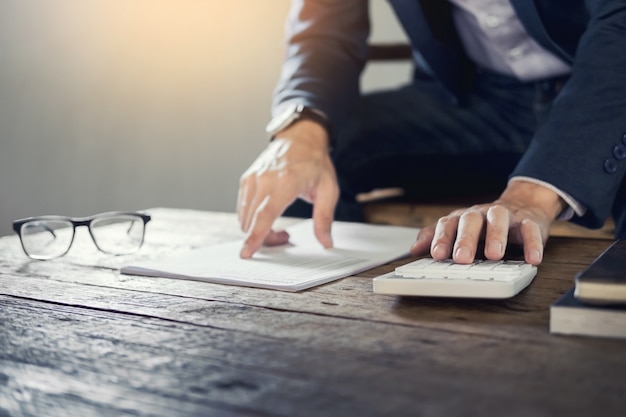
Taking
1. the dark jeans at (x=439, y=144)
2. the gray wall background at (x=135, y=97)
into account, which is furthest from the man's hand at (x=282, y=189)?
the gray wall background at (x=135, y=97)

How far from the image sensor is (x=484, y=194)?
182cm

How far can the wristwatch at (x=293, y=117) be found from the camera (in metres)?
1.34

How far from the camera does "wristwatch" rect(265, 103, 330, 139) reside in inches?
52.6

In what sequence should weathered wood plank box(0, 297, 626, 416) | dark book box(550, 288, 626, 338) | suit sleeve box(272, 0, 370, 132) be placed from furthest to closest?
suit sleeve box(272, 0, 370, 132)
dark book box(550, 288, 626, 338)
weathered wood plank box(0, 297, 626, 416)

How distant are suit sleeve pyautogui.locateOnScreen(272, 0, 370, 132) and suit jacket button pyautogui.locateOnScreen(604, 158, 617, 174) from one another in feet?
1.85

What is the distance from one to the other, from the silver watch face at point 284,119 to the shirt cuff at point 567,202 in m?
0.44

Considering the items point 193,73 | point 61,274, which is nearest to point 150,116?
point 193,73

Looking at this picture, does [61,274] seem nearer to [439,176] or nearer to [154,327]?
[154,327]

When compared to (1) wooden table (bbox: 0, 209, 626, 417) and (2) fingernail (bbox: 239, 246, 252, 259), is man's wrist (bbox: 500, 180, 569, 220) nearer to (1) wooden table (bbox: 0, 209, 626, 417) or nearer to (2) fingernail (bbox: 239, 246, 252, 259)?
(1) wooden table (bbox: 0, 209, 626, 417)

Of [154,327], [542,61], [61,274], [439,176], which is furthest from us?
[439,176]

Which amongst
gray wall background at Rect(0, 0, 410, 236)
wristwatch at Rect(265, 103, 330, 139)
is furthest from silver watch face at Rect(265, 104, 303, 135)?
gray wall background at Rect(0, 0, 410, 236)

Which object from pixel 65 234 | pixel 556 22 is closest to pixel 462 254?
pixel 65 234

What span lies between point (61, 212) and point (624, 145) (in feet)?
7.60

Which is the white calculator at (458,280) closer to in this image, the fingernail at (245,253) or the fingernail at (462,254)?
the fingernail at (462,254)
